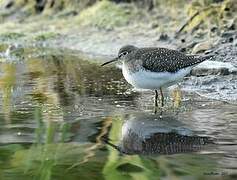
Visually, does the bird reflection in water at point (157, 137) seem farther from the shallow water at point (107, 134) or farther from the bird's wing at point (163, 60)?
the bird's wing at point (163, 60)

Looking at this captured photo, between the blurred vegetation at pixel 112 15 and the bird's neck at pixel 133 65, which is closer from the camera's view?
the bird's neck at pixel 133 65

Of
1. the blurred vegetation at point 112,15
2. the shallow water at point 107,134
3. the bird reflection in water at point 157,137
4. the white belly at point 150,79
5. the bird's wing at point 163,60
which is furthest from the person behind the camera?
the blurred vegetation at point 112,15

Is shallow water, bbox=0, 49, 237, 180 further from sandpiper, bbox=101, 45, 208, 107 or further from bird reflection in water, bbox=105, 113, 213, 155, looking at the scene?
sandpiper, bbox=101, 45, 208, 107

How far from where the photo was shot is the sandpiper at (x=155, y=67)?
920 centimetres

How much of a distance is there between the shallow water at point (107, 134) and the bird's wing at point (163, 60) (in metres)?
0.53

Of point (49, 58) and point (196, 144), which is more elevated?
point (49, 58)

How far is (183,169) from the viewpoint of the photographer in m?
6.18

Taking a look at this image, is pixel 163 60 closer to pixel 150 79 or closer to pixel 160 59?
pixel 160 59

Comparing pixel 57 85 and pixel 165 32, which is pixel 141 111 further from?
pixel 165 32

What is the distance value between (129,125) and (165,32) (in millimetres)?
7507

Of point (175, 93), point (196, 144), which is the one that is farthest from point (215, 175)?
point (175, 93)

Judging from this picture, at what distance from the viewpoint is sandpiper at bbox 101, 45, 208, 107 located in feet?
30.2

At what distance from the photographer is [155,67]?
30.5 feet

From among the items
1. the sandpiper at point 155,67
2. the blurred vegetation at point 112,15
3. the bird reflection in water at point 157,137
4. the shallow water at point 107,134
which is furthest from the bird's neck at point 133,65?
the blurred vegetation at point 112,15
